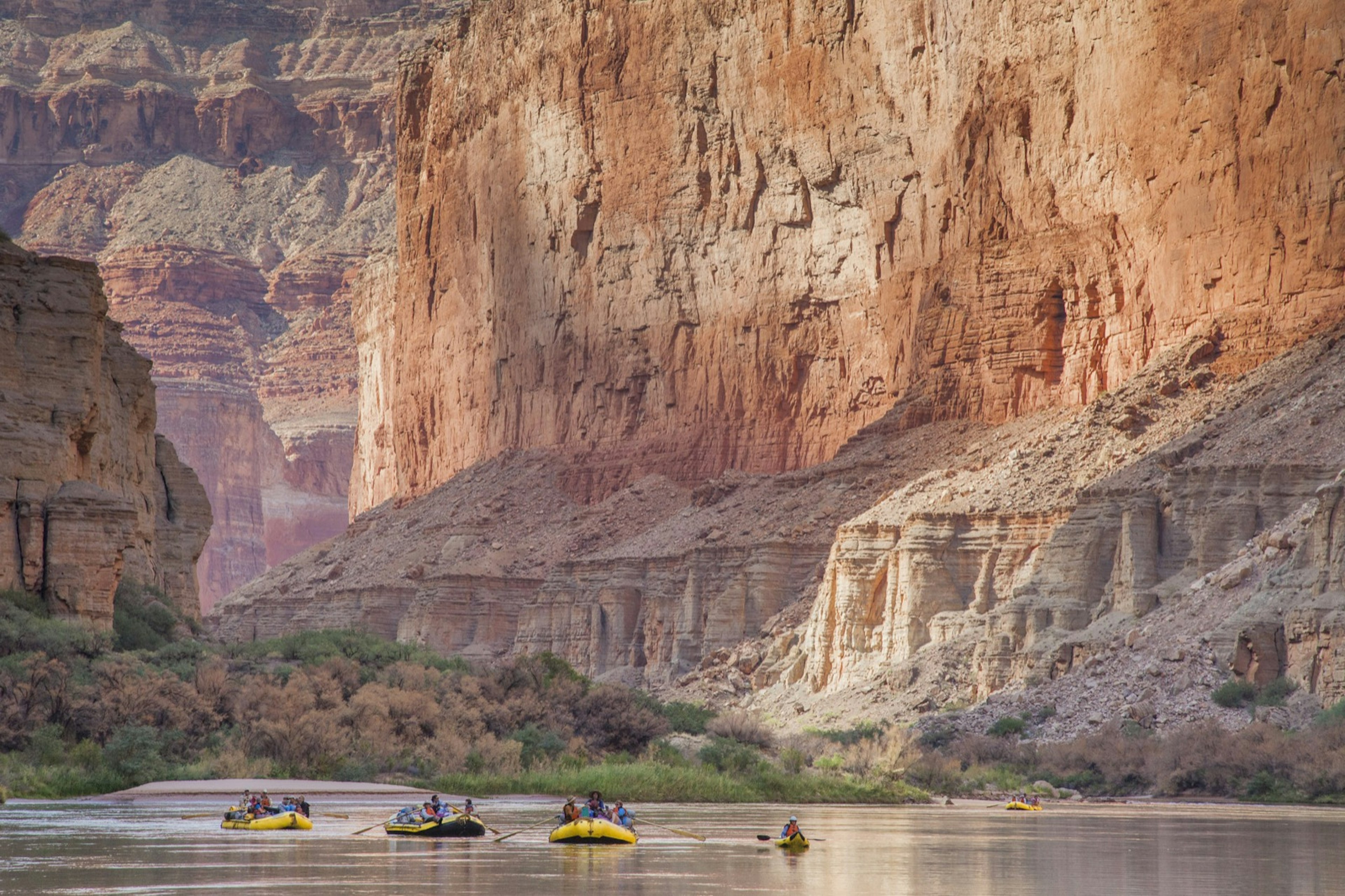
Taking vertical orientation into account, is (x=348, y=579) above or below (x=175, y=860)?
above

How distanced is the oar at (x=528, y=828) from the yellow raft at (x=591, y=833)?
898 mm

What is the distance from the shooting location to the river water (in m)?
25.9

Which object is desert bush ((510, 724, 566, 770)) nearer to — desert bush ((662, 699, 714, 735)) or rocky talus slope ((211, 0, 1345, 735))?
desert bush ((662, 699, 714, 735))

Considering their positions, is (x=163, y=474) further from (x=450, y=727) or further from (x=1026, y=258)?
(x=1026, y=258)

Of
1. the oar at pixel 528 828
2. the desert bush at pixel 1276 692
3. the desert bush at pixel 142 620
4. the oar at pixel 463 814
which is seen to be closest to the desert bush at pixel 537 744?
the oar at pixel 528 828

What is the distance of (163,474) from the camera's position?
198 feet

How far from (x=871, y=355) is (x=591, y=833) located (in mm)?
58616

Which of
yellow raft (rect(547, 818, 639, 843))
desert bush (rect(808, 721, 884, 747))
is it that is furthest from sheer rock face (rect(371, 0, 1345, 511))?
yellow raft (rect(547, 818, 639, 843))

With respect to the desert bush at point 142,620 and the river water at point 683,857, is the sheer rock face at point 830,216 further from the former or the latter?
the river water at point 683,857

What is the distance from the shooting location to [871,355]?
89.3 metres

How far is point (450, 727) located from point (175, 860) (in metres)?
19.0

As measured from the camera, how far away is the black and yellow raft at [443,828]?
108ft

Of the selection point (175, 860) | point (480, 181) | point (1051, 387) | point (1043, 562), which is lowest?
point (175, 860)

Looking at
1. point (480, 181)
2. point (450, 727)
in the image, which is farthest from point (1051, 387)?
point (480, 181)
